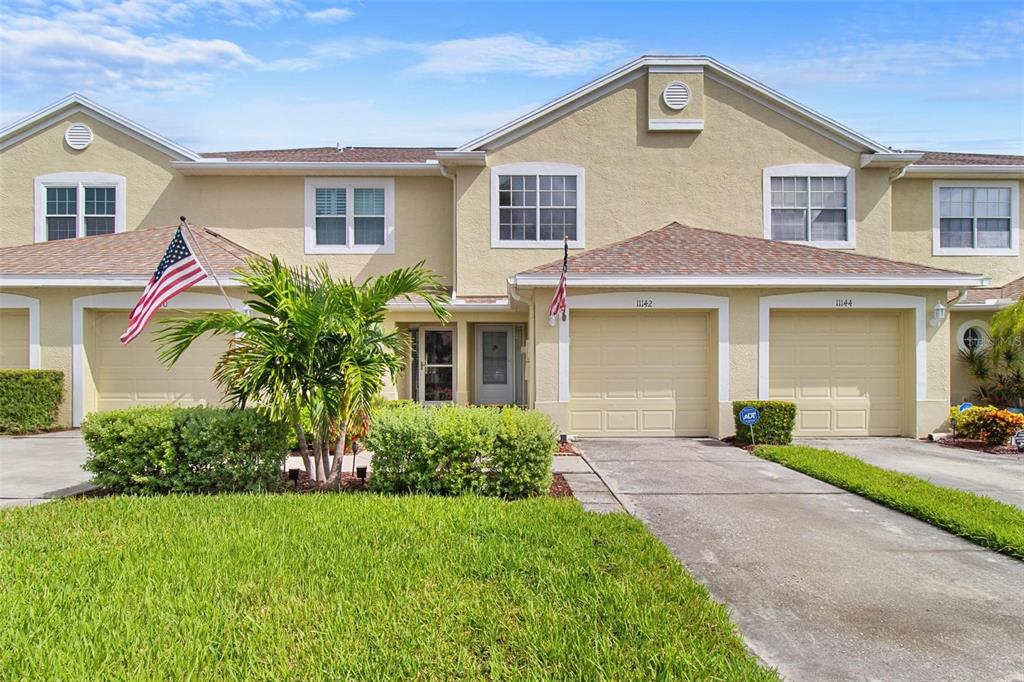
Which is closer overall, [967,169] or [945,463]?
[945,463]

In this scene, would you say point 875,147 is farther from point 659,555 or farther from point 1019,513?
point 659,555

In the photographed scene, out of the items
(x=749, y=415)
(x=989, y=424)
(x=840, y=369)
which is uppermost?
(x=840, y=369)

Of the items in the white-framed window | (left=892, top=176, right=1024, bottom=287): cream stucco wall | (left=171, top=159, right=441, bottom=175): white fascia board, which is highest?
(left=171, top=159, right=441, bottom=175): white fascia board

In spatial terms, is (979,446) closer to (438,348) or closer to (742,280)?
(742,280)

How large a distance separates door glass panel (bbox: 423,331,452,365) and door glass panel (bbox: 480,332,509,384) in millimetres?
961

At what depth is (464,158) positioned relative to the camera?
47.6 ft

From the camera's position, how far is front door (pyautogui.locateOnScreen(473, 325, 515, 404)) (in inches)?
629

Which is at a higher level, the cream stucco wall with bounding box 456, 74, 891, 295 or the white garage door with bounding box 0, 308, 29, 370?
the cream stucco wall with bounding box 456, 74, 891, 295

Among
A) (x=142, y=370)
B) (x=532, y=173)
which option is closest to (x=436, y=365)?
(x=532, y=173)

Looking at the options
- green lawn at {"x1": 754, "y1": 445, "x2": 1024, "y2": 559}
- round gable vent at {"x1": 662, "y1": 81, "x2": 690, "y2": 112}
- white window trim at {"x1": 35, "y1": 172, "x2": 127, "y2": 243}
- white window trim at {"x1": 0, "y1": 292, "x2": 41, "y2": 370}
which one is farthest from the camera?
white window trim at {"x1": 35, "y1": 172, "x2": 127, "y2": 243}

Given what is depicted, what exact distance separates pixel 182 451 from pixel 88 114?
1339cm

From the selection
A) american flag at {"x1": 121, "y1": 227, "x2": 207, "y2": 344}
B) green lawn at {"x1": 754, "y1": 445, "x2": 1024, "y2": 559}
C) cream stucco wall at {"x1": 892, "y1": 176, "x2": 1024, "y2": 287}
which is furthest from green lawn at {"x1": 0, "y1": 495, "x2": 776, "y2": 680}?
cream stucco wall at {"x1": 892, "y1": 176, "x2": 1024, "y2": 287}

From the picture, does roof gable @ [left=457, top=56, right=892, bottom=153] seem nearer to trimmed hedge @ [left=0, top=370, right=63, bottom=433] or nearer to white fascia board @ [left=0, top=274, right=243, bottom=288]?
white fascia board @ [left=0, top=274, right=243, bottom=288]

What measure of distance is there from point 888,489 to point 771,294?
5536mm
